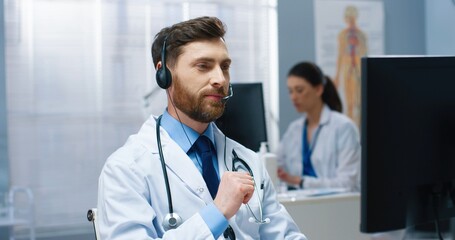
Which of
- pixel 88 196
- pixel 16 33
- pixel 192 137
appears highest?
pixel 16 33

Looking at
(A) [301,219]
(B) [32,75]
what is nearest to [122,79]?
(B) [32,75]

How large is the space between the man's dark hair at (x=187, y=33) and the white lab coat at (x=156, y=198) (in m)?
0.19

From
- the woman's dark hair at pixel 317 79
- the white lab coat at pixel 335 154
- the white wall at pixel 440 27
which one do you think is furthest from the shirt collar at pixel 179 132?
the white wall at pixel 440 27

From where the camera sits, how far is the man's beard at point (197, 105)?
61.0 inches

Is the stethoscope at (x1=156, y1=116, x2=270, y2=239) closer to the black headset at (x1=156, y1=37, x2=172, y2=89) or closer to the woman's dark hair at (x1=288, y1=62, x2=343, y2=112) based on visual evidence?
the black headset at (x1=156, y1=37, x2=172, y2=89)

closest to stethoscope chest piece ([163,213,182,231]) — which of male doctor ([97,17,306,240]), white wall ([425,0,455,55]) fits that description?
male doctor ([97,17,306,240])

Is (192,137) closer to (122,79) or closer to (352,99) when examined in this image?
(122,79)

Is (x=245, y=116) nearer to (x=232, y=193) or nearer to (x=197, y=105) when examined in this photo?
(x=197, y=105)

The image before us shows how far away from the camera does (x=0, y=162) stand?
12.3 feet

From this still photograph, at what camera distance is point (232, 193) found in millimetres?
1424

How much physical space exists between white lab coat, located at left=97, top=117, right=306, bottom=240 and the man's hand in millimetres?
61

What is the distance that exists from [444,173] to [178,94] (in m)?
0.66

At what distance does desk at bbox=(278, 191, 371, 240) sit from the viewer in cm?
239

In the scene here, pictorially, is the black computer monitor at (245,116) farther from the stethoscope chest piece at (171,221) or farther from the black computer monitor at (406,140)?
the black computer monitor at (406,140)
